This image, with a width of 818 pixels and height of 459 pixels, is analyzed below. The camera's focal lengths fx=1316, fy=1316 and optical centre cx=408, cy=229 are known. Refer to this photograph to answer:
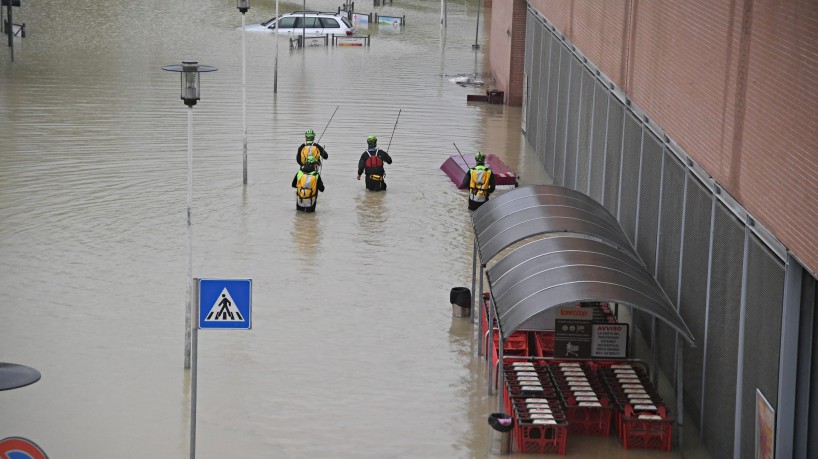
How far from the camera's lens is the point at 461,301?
18.1m

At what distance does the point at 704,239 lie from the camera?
14688mm

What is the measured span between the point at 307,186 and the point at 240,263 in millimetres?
3269

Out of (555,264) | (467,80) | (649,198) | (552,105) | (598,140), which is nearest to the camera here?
(555,264)

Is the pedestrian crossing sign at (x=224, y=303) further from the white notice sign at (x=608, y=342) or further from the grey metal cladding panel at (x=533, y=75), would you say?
the grey metal cladding panel at (x=533, y=75)

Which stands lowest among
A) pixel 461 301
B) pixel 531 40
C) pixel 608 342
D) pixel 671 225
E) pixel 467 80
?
pixel 461 301

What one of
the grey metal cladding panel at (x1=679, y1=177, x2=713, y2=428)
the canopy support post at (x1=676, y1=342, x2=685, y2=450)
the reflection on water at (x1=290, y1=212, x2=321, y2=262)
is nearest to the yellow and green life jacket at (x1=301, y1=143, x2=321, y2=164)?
the reflection on water at (x1=290, y1=212, x2=321, y2=262)

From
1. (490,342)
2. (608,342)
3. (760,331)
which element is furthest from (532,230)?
(760,331)

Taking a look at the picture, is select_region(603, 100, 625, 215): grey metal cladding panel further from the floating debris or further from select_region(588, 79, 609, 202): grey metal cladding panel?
the floating debris

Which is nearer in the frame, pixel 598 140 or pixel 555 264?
pixel 555 264

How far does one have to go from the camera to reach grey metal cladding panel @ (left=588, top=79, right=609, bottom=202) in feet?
69.9

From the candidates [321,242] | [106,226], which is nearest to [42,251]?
[106,226]


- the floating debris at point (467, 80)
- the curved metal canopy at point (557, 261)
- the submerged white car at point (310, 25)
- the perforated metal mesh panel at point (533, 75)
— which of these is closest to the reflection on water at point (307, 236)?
the curved metal canopy at point (557, 261)

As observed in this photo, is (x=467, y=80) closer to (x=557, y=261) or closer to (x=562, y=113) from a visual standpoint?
(x=562, y=113)

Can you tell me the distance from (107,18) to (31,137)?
23142 millimetres
